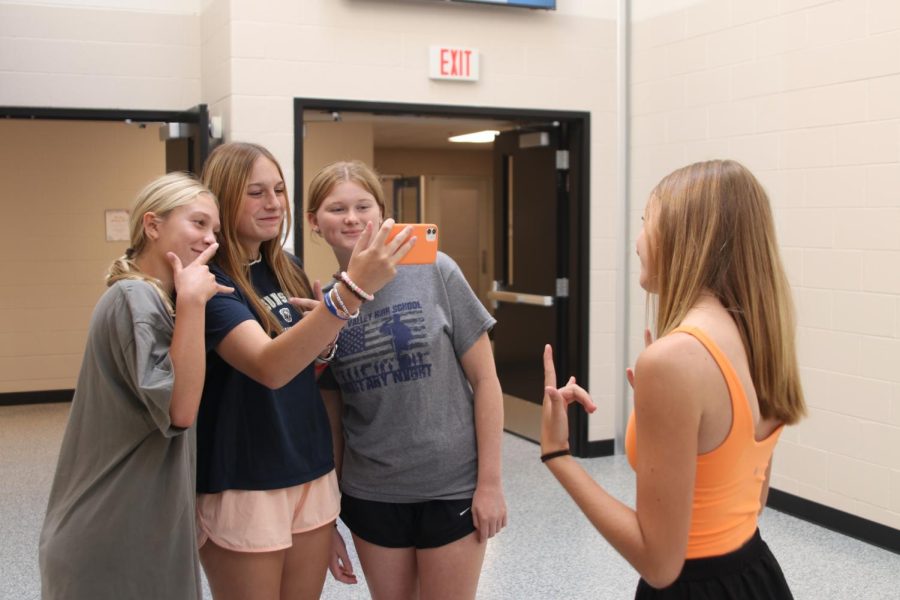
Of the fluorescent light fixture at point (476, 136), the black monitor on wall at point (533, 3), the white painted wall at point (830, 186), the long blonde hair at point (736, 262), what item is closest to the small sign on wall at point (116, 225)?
the fluorescent light fixture at point (476, 136)

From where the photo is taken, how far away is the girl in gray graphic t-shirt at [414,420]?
1.91 meters

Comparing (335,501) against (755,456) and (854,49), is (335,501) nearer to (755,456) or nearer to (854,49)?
(755,456)

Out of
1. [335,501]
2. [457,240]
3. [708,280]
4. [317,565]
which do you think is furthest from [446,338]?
[457,240]

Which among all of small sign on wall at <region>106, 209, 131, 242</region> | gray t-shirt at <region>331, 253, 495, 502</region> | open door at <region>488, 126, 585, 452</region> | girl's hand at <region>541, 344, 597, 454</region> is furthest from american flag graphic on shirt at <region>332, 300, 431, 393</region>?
small sign on wall at <region>106, 209, 131, 242</region>

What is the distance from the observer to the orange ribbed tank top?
1.27 m

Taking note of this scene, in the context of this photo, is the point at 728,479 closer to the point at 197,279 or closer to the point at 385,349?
the point at 385,349

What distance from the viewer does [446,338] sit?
6.38 feet

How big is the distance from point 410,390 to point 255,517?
400mm

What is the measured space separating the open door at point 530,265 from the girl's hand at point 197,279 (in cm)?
407

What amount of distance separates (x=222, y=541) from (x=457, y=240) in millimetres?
10711

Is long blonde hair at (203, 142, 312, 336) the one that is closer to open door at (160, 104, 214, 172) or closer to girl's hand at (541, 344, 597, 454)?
girl's hand at (541, 344, 597, 454)

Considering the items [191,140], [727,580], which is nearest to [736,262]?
[727,580]

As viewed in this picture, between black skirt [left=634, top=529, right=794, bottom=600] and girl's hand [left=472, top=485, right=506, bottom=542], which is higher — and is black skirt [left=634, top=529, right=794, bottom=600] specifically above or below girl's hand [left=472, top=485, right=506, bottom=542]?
above

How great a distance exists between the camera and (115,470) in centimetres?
159
